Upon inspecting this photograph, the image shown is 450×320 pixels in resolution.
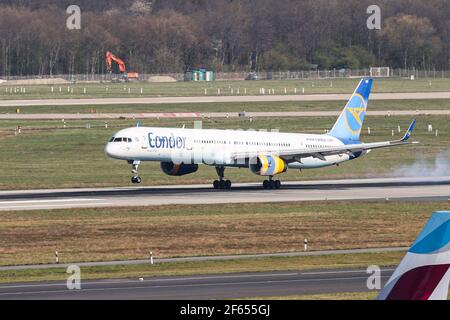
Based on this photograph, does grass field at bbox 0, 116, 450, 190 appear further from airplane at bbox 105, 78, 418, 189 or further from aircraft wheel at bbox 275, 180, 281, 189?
aircraft wheel at bbox 275, 180, 281, 189

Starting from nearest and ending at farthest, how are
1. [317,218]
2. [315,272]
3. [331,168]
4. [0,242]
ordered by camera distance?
[315,272] → [0,242] → [317,218] → [331,168]

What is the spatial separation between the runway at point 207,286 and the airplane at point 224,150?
33995 mm

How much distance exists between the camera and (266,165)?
81.5m

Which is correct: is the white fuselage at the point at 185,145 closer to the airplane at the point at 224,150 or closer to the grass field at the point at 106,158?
the airplane at the point at 224,150

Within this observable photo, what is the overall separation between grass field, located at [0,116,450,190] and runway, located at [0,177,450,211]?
5284mm

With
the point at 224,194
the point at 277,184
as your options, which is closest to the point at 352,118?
the point at 277,184

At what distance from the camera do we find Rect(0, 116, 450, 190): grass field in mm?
91938

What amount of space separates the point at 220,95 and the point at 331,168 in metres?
78.4

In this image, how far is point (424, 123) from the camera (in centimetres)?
13588

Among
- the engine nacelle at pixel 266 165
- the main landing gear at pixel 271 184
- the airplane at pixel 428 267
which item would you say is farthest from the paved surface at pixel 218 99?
the airplane at pixel 428 267

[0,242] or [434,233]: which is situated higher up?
[434,233]

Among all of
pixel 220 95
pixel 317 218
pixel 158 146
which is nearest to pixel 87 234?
pixel 317 218
